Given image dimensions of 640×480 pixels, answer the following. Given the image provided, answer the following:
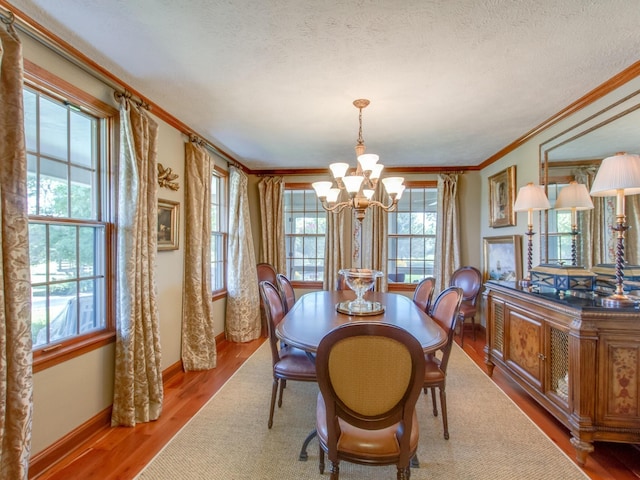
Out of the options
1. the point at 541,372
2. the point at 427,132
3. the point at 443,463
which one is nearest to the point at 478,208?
the point at 427,132

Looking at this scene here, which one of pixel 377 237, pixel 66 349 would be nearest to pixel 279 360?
pixel 66 349

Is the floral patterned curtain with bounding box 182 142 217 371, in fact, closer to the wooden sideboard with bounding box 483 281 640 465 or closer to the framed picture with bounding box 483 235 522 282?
the wooden sideboard with bounding box 483 281 640 465

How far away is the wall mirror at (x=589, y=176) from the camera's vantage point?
2.19 metres

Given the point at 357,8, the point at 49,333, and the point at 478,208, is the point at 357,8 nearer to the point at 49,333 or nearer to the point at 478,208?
the point at 49,333

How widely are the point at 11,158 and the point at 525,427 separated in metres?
3.52

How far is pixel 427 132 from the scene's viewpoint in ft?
11.0

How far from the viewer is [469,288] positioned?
4.41m

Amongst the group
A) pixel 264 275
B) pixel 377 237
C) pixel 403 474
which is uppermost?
pixel 377 237

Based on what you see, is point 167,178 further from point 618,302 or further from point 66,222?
point 618,302

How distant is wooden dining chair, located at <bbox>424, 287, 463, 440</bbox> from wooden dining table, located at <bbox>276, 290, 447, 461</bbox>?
88 mm

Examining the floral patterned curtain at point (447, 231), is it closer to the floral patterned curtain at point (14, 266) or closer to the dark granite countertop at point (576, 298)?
the dark granite countertop at point (576, 298)

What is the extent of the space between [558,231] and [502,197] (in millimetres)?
1251

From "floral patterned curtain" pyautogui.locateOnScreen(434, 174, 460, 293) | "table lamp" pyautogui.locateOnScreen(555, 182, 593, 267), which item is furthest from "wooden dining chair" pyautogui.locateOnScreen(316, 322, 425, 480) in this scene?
"floral patterned curtain" pyautogui.locateOnScreen(434, 174, 460, 293)

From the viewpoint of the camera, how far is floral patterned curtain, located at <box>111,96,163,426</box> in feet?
7.40
